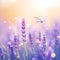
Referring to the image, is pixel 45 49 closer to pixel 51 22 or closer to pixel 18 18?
pixel 51 22

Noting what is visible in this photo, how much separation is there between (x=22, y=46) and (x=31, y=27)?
201 millimetres

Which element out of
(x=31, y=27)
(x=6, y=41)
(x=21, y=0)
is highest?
(x=21, y=0)

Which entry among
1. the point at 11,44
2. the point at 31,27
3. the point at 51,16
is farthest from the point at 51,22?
the point at 11,44

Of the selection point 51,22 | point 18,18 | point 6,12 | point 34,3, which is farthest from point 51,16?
point 6,12

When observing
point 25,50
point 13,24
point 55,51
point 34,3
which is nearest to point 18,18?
point 13,24

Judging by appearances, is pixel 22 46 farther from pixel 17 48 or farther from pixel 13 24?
pixel 13 24

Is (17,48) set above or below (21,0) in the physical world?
below

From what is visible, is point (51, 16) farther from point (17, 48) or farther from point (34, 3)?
point (17, 48)

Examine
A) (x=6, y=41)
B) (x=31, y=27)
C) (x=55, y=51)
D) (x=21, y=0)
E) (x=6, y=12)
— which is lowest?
(x=55, y=51)

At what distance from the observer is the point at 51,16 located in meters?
1.40

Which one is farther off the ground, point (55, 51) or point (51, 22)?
point (51, 22)

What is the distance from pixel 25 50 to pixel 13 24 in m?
0.27

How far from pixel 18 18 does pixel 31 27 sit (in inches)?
5.9

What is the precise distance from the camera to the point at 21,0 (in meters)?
1.41
